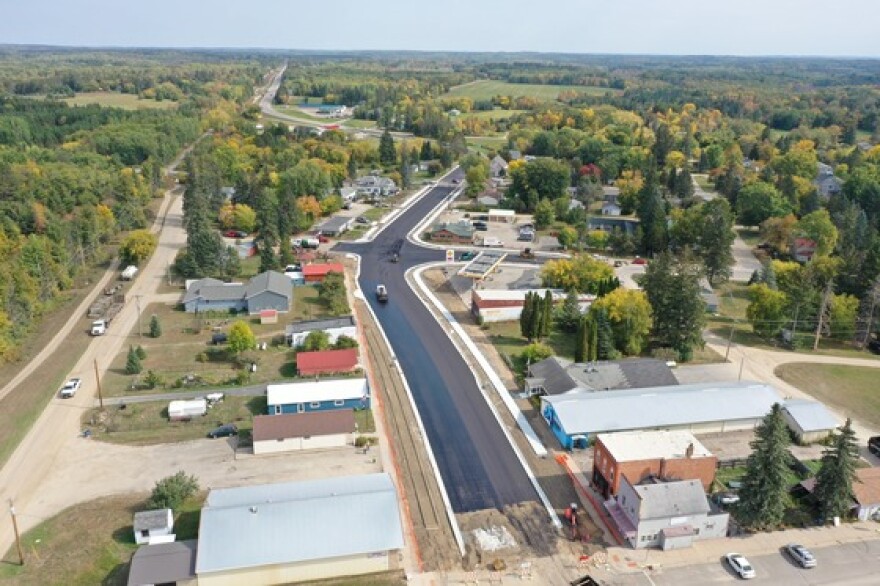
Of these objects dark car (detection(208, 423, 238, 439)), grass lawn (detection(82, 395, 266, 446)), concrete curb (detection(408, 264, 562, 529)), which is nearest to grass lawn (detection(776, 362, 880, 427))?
concrete curb (detection(408, 264, 562, 529))

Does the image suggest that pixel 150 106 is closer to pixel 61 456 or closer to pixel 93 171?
pixel 93 171

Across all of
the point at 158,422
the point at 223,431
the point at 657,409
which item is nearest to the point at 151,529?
the point at 223,431

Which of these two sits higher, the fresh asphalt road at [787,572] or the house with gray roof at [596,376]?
the house with gray roof at [596,376]

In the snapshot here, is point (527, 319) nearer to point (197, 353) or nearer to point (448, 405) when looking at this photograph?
point (448, 405)

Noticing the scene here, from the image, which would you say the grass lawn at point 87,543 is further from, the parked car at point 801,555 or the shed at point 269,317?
the parked car at point 801,555

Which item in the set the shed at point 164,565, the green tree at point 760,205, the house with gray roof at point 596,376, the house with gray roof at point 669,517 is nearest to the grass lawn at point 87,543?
the shed at point 164,565

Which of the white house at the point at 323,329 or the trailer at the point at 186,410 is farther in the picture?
the white house at the point at 323,329
